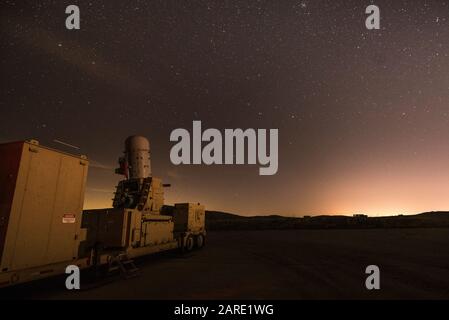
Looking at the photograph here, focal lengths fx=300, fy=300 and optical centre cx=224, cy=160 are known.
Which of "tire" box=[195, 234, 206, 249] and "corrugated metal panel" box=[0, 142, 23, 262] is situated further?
"tire" box=[195, 234, 206, 249]

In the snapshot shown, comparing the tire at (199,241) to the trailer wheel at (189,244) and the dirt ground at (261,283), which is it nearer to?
the trailer wheel at (189,244)

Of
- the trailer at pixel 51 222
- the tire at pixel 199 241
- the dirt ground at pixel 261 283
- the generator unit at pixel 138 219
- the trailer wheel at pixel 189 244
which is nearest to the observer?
the trailer at pixel 51 222

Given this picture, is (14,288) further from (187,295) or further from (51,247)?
(187,295)

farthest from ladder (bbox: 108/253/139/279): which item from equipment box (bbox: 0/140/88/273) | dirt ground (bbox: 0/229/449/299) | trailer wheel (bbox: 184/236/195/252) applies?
trailer wheel (bbox: 184/236/195/252)

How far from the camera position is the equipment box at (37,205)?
6.40 meters

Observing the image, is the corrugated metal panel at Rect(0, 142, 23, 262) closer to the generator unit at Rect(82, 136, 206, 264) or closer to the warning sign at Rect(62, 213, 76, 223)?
the warning sign at Rect(62, 213, 76, 223)

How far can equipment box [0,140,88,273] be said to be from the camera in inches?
252

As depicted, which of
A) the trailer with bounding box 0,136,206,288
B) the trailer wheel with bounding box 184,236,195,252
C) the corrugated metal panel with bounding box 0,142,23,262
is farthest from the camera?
→ the trailer wheel with bounding box 184,236,195,252

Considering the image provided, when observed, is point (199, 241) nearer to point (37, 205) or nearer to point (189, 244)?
point (189, 244)

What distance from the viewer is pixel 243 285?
8.42m

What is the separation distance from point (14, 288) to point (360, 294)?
9.11m

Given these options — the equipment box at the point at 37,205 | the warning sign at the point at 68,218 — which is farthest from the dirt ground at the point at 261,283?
the warning sign at the point at 68,218

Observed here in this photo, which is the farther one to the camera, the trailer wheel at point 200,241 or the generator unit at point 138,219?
the trailer wheel at point 200,241

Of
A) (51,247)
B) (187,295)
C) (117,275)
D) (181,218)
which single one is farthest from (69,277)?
(181,218)
